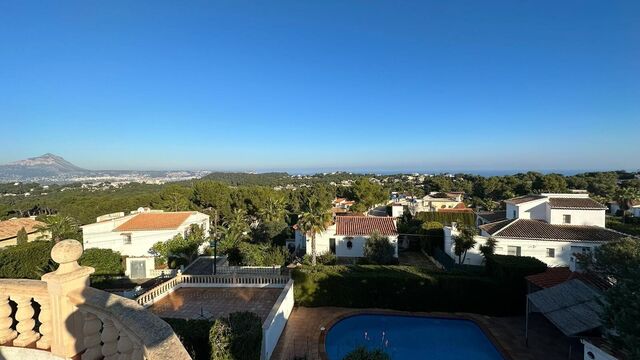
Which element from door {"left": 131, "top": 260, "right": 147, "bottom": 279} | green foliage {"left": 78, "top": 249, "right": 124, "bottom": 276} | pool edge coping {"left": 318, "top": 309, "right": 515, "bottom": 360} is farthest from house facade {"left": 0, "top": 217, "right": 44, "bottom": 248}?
pool edge coping {"left": 318, "top": 309, "right": 515, "bottom": 360}

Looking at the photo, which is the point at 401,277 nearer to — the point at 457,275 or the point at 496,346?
the point at 457,275

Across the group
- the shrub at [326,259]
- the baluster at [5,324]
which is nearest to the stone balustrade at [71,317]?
the baluster at [5,324]

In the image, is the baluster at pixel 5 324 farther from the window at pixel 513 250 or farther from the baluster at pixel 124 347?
the window at pixel 513 250

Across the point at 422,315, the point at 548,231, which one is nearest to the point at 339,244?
the point at 422,315

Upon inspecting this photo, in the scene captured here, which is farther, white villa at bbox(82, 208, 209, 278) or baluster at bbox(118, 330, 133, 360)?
white villa at bbox(82, 208, 209, 278)

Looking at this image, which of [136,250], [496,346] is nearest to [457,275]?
[496,346]

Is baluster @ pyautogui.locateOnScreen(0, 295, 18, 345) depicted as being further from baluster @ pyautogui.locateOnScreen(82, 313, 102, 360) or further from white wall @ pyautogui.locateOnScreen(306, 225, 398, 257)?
white wall @ pyautogui.locateOnScreen(306, 225, 398, 257)
